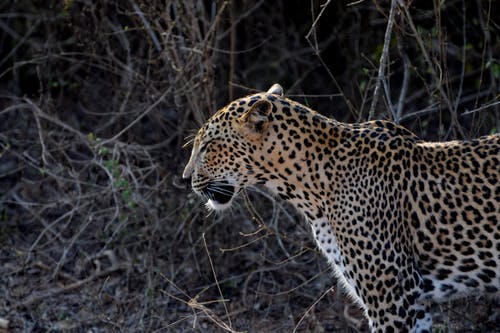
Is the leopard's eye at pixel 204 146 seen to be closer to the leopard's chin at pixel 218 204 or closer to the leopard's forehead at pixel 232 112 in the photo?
the leopard's forehead at pixel 232 112

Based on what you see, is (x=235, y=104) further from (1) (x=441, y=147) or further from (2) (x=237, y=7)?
(2) (x=237, y=7)

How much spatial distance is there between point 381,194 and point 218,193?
41.2 inches

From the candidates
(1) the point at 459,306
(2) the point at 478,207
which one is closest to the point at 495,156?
(2) the point at 478,207

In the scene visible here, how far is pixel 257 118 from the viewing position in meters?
5.91

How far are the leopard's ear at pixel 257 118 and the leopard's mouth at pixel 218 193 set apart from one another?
0.42 m

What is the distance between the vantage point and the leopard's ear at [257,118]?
231 inches

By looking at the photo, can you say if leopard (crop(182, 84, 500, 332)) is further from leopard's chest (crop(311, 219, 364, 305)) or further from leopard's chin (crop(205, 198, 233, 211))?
leopard's chin (crop(205, 198, 233, 211))

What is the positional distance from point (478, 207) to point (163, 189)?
3.45m

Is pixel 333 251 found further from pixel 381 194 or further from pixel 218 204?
pixel 218 204

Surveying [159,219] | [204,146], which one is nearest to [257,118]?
[204,146]

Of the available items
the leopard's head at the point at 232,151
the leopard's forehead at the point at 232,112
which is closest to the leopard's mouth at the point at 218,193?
the leopard's head at the point at 232,151

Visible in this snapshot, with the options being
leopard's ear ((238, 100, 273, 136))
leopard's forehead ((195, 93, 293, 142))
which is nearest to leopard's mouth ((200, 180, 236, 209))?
leopard's forehead ((195, 93, 293, 142))

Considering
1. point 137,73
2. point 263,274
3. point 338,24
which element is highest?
point 137,73

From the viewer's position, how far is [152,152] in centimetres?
908
